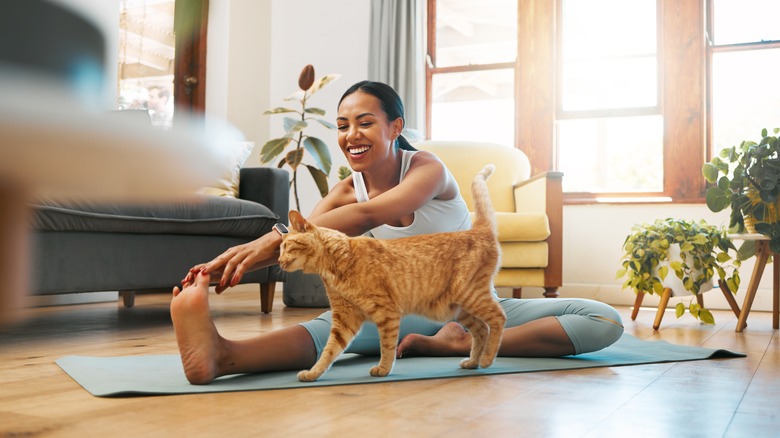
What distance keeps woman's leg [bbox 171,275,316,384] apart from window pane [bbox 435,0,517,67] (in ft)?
12.7

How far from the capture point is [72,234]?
249cm

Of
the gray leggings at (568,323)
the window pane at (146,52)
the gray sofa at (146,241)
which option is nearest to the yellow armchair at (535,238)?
the gray sofa at (146,241)

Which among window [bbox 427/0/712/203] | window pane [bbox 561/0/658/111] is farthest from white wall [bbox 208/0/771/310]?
window pane [bbox 561/0/658/111]

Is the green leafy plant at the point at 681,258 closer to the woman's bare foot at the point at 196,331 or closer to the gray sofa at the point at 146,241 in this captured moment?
the gray sofa at the point at 146,241

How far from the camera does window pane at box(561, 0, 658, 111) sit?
470cm

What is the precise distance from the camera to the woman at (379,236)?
142cm

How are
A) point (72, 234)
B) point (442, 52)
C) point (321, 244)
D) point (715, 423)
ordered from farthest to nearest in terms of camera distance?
point (442, 52)
point (72, 234)
point (321, 244)
point (715, 423)

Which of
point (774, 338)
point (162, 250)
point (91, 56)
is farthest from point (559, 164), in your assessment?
point (91, 56)

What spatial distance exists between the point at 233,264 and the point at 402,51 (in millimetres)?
3875

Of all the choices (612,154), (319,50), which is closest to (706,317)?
(612,154)

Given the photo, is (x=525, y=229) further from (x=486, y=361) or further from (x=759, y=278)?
(x=486, y=361)

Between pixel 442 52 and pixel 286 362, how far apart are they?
159 inches

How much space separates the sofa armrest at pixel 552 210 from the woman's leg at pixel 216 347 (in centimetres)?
231

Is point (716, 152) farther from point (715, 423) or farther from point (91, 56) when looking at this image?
point (91, 56)
